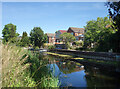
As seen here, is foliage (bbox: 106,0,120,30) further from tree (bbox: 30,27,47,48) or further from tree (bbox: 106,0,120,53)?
tree (bbox: 30,27,47,48)

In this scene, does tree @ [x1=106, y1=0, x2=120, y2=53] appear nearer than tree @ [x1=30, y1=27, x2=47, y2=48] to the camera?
Yes

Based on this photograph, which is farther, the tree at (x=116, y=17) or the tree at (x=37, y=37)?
the tree at (x=37, y=37)

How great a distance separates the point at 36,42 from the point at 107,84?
117ft

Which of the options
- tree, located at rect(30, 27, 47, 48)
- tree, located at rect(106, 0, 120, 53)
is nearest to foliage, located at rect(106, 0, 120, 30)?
tree, located at rect(106, 0, 120, 53)

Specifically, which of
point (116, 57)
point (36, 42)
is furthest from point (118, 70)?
point (36, 42)

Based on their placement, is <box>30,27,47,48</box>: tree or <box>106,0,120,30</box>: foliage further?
<box>30,27,47,48</box>: tree

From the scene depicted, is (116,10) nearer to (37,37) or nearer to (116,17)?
(116,17)

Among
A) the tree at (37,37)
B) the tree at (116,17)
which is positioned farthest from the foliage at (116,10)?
the tree at (37,37)

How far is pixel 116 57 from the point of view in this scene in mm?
13508

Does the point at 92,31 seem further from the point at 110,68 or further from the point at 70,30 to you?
the point at 70,30

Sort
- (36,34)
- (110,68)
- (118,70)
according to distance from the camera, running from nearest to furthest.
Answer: (118,70) → (110,68) → (36,34)

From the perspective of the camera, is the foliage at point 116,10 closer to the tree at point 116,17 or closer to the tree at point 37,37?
the tree at point 116,17

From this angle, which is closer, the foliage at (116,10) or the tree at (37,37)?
the foliage at (116,10)

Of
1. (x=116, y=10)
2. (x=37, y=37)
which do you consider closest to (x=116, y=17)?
(x=116, y=10)
